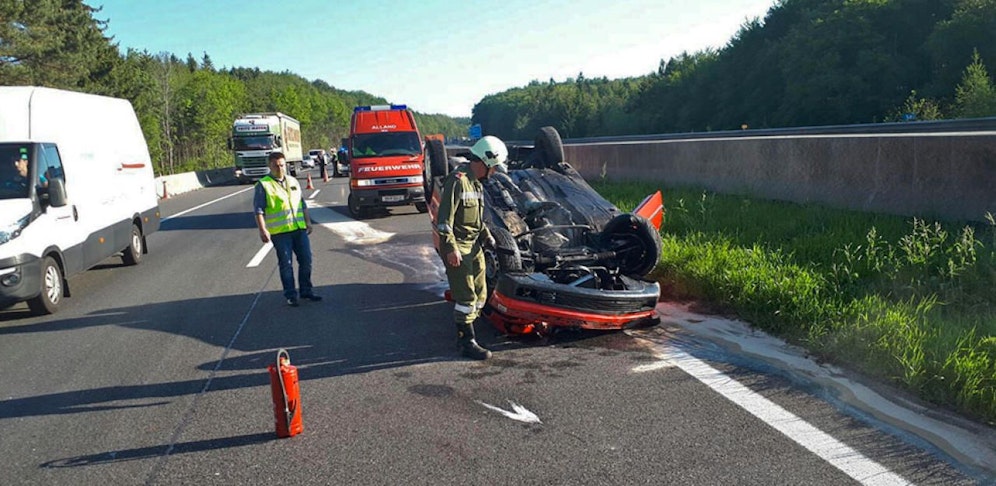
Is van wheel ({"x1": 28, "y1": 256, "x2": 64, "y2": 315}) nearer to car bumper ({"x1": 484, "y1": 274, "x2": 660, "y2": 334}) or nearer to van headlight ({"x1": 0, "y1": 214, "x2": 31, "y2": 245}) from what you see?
van headlight ({"x1": 0, "y1": 214, "x2": 31, "y2": 245})

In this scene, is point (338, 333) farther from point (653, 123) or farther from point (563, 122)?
point (563, 122)

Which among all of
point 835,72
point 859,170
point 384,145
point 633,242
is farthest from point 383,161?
point 835,72

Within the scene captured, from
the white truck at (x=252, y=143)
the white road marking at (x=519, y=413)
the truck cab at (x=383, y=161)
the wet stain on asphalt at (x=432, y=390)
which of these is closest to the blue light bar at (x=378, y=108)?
the truck cab at (x=383, y=161)

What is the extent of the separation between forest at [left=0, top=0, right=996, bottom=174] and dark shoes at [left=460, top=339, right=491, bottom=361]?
2852 centimetres

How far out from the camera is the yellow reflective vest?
8242 mm

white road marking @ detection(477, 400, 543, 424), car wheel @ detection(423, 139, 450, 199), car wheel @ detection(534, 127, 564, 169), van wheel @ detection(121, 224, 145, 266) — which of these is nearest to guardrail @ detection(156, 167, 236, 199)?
van wheel @ detection(121, 224, 145, 266)

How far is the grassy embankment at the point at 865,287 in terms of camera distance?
4.85m

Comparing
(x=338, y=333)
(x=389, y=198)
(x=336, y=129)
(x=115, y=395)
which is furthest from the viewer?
(x=336, y=129)

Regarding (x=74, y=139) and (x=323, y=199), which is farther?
(x=323, y=199)

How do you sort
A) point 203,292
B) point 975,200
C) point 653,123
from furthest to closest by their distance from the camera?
point 653,123, point 203,292, point 975,200

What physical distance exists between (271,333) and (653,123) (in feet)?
239

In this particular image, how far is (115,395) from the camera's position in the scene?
5.31 meters

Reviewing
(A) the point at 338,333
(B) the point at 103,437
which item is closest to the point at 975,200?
(A) the point at 338,333

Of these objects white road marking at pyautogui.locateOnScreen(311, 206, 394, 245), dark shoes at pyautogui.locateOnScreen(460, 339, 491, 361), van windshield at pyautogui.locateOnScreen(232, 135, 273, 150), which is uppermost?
van windshield at pyautogui.locateOnScreen(232, 135, 273, 150)
